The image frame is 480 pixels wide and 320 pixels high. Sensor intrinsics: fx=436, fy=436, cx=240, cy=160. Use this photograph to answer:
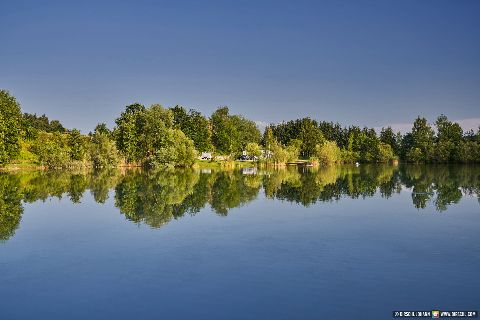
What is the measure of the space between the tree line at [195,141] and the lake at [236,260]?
5508 centimetres

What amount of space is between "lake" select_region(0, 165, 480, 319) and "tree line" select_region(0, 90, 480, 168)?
55083mm

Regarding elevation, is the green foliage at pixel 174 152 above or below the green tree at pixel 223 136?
below

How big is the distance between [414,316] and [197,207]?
849 inches

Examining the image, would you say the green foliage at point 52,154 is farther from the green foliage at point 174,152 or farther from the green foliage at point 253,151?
the green foliage at point 253,151

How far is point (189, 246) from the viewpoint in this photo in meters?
19.2

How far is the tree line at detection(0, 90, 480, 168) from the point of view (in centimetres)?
8450

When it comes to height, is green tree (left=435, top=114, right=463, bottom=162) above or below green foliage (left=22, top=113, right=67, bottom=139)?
below

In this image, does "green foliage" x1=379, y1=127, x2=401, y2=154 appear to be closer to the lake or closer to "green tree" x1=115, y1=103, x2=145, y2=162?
"green tree" x1=115, y1=103, x2=145, y2=162

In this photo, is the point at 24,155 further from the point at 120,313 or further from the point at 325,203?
the point at 120,313

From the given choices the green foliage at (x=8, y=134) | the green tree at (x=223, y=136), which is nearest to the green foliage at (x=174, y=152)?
the green foliage at (x=8, y=134)

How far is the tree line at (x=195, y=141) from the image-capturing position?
277 ft

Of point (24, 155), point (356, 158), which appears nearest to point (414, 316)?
point (24, 155)

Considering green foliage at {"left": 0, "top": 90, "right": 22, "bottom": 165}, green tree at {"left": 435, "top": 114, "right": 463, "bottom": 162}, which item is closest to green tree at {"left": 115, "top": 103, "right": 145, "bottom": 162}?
green foliage at {"left": 0, "top": 90, "right": 22, "bottom": 165}

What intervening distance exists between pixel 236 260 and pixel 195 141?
93800 mm
